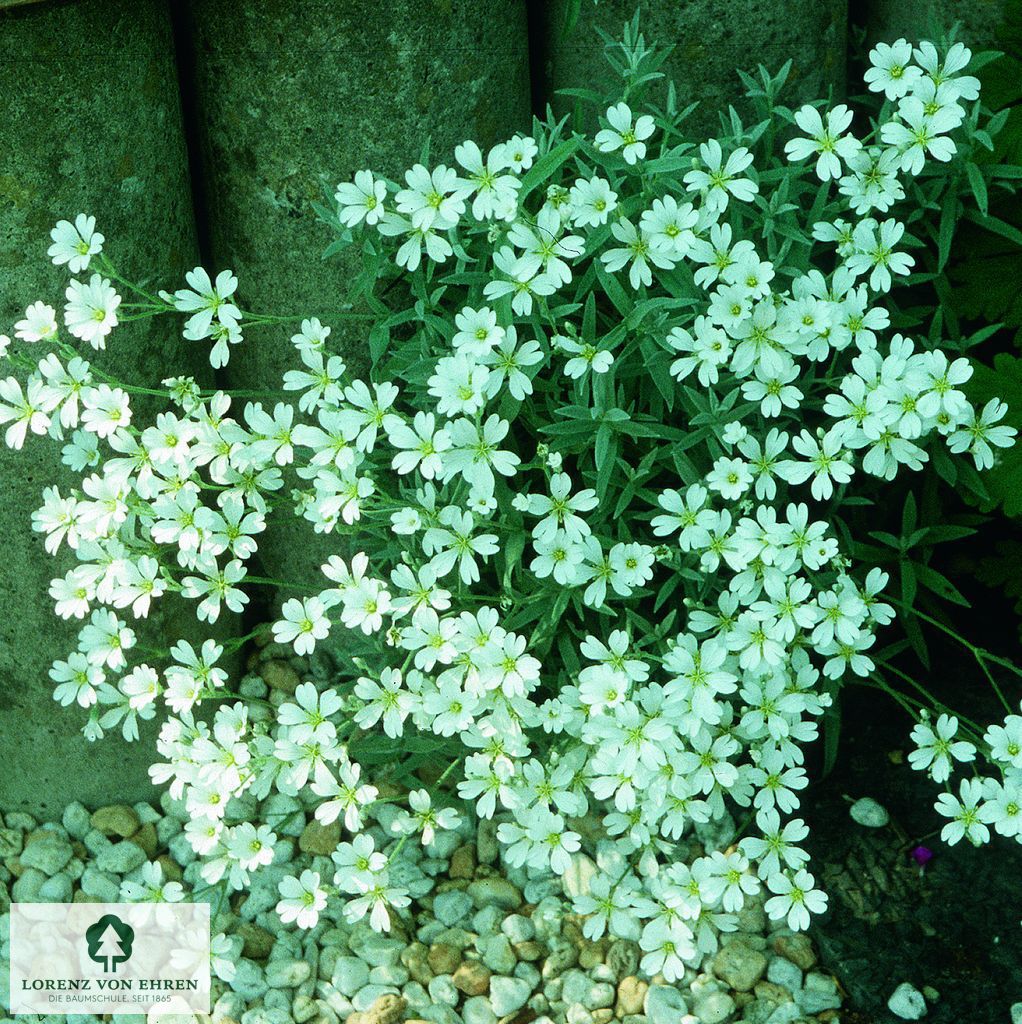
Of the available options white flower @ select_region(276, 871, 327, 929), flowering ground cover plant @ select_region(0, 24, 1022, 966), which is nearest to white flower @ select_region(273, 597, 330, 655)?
flowering ground cover plant @ select_region(0, 24, 1022, 966)

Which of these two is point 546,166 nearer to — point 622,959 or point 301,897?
point 301,897

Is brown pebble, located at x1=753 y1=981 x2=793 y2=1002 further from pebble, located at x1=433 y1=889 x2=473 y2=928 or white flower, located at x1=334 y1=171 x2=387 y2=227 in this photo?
white flower, located at x1=334 y1=171 x2=387 y2=227

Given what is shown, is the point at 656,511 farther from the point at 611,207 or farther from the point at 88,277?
the point at 88,277

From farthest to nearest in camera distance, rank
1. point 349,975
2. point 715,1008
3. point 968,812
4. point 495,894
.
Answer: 1. point 495,894
2. point 349,975
3. point 715,1008
4. point 968,812

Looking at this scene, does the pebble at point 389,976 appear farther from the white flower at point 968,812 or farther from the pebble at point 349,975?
the white flower at point 968,812

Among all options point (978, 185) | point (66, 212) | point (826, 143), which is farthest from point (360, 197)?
point (978, 185)
